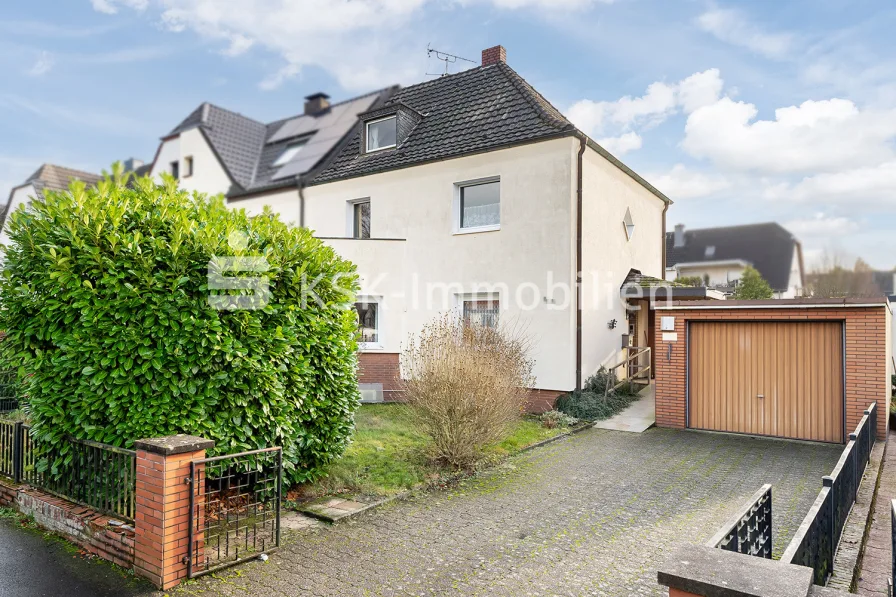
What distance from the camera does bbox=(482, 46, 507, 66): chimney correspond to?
49.4 feet

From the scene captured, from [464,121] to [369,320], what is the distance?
18.3ft

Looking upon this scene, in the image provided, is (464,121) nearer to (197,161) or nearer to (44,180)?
(197,161)

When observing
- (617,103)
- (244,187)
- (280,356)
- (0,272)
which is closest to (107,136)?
(244,187)

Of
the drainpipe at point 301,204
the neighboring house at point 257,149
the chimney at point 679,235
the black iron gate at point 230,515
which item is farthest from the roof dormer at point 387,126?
the chimney at point 679,235

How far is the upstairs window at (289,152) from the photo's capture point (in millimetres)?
20203

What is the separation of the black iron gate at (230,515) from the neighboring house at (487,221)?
737 centimetres

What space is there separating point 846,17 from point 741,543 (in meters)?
11.2

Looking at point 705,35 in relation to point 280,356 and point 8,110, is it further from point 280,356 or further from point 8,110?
point 8,110

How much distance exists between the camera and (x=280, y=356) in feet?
18.0

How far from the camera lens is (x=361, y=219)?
1555cm

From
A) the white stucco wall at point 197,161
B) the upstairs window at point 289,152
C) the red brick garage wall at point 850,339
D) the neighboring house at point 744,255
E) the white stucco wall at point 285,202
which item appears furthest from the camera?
the neighboring house at point 744,255

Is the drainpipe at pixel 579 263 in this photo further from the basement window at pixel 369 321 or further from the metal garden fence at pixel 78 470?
the metal garden fence at pixel 78 470

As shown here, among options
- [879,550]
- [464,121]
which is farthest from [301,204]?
[879,550]

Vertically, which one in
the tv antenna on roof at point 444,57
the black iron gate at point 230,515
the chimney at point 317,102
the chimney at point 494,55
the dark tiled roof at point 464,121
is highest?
the chimney at point 317,102
